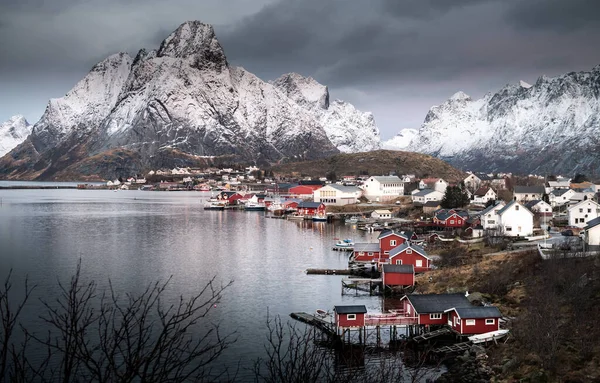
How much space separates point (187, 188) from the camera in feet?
579

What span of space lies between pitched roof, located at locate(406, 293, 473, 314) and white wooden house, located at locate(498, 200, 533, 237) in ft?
62.8

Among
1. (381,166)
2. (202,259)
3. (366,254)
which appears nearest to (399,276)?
(366,254)

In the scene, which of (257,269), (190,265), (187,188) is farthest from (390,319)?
(187,188)

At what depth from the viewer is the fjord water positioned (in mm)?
27312

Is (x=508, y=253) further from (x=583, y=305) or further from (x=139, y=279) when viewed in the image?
(x=139, y=279)

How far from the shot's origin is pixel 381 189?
291 ft

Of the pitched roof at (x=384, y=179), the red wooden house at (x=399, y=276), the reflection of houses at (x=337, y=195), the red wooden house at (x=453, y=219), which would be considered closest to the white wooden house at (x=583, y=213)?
the red wooden house at (x=453, y=219)

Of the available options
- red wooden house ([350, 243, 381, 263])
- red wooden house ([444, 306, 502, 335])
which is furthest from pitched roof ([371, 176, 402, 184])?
red wooden house ([444, 306, 502, 335])

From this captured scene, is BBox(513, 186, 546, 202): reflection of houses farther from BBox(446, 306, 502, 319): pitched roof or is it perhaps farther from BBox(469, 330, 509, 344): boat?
BBox(469, 330, 509, 344): boat

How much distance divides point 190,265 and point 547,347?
24.7 m

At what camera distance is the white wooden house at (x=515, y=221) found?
42062 millimetres

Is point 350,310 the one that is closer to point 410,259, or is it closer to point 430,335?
point 430,335

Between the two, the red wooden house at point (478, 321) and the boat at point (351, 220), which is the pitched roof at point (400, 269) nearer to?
the red wooden house at point (478, 321)

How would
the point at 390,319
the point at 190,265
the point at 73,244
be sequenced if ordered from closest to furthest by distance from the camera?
the point at 390,319 → the point at 190,265 → the point at 73,244
